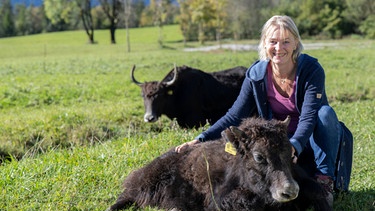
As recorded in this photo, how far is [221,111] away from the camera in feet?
33.8

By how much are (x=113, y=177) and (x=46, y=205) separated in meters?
0.99

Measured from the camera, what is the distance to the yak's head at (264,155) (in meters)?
3.72

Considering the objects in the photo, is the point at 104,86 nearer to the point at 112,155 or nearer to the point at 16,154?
the point at 16,154

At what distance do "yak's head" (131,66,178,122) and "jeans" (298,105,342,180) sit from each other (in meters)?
5.63

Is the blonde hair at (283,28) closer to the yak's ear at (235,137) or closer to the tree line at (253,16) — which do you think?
the yak's ear at (235,137)

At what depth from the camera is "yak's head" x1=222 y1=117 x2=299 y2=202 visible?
372 cm

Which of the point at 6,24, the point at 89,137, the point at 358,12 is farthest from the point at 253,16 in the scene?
the point at 89,137

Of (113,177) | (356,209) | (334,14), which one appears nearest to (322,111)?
(356,209)

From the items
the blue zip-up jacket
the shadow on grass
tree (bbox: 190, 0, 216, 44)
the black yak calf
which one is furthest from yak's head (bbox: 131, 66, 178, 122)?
tree (bbox: 190, 0, 216, 44)

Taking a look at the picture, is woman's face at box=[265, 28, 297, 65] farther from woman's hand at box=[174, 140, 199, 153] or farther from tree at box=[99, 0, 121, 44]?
tree at box=[99, 0, 121, 44]

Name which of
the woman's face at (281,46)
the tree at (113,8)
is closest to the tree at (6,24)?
the tree at (113,8)

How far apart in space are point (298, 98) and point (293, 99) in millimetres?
71

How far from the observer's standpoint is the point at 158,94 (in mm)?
10172

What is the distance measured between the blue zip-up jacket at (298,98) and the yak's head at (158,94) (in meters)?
5.02
